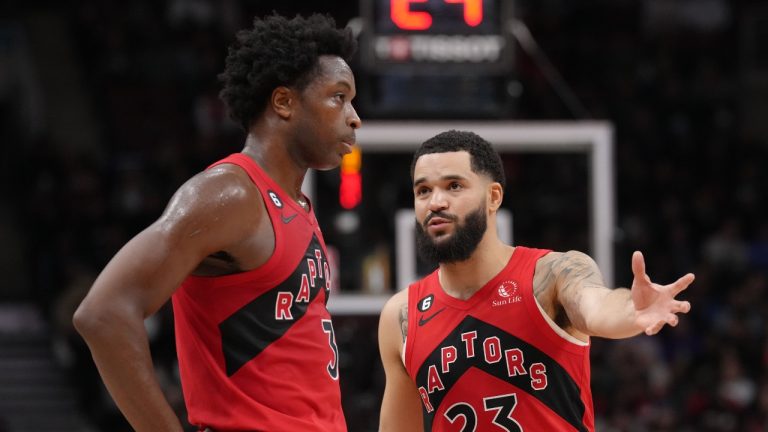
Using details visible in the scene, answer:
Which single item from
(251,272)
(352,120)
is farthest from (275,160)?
(251,272)

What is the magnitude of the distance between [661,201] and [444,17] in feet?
23.1

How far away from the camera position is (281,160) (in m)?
3.75

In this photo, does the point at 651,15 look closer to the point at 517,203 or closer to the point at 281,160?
the point at 517,203

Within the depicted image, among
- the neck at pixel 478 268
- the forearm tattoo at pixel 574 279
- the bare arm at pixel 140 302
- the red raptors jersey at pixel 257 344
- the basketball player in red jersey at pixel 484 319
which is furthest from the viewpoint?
the neck at pixel 478 268

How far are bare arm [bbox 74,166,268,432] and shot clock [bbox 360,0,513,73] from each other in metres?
5.34

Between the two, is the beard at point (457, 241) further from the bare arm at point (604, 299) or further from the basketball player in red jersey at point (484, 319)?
the bare arm at point (604, 299)

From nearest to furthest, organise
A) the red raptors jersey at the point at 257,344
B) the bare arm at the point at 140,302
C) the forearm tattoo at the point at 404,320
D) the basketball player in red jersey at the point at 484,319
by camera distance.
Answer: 1. the bare arm at the point at 140,302
2. the red raptors jersey at the point at 257,344
3. the basketball player in red jersey at the point at 484,319
4. the forearm tattoo at the point at 404,320

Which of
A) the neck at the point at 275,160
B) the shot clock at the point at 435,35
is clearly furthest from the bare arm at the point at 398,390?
the shot clock at the point at 435,35

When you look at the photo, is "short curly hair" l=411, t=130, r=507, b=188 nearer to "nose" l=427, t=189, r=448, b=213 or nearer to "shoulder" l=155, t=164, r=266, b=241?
"nose" l=427, t=189, r=448, b=213

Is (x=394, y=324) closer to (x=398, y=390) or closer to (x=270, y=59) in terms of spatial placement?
(x=398, y=390)

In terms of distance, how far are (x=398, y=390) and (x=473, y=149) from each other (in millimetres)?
1025

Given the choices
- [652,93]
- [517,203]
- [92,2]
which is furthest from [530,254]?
[92,2]

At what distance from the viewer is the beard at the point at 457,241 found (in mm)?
4336

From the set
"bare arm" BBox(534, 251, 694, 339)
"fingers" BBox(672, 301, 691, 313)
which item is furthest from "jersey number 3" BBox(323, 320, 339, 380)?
"fingers" BBox(672, 301, 691, 313)
